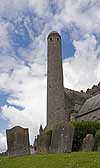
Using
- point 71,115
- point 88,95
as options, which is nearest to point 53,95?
point 71,115

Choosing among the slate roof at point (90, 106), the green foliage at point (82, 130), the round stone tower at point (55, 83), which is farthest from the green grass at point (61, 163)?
the slate roof at point (90, 106)

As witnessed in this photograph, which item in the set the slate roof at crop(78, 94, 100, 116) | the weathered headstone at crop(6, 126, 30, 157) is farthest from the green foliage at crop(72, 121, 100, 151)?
the slate roof at crop(78, 94, 100, 116)

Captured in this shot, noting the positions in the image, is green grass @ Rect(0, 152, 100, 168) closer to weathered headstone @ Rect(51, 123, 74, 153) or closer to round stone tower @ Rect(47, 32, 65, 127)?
weathered headstone @ Rect(51, 123, 74, 153)

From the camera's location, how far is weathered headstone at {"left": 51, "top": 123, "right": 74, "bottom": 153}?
61.2 feet

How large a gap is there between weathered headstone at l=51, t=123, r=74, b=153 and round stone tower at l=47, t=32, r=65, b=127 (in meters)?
27.7

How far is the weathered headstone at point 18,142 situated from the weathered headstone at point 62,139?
1.68 meters

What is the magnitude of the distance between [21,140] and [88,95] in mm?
41804

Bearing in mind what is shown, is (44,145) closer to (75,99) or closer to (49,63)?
(49,63)

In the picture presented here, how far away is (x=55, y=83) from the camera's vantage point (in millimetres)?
50031

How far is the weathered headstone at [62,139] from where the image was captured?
61.2ft

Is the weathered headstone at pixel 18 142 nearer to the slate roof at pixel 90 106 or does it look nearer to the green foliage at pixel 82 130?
the green foliage at pixel 82 130

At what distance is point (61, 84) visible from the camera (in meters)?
50.4

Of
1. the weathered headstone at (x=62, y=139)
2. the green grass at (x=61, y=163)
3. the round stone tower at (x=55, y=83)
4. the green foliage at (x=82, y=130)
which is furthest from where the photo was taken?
the round stone tower at (x=55, y=83)

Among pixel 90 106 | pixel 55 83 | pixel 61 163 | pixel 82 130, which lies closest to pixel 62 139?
pixel 61 163
